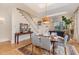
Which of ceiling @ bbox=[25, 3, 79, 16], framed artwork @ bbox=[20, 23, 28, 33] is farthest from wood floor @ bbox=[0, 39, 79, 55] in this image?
ceiling @ bbox=[25, 3, 79, 16]

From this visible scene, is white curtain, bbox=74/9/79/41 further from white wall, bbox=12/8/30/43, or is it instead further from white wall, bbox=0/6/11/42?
white wall, bbox=0/6/11/42

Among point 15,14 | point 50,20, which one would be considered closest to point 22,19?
point 15,14

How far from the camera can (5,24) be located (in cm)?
197

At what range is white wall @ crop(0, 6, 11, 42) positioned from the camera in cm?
196

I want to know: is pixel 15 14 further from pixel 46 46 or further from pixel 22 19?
pixel 46 46

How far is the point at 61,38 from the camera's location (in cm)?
199

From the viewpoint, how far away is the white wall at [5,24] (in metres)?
1.96

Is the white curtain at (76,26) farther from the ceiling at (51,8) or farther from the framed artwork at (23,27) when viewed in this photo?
the framed artwork at (23,27)

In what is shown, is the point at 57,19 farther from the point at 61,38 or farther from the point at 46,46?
the point at 46,46

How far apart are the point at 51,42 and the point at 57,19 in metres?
0.40

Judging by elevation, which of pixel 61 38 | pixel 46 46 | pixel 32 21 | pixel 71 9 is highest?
pixel 71 9

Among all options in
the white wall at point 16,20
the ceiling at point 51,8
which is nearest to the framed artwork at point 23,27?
the white wall at point 16,20

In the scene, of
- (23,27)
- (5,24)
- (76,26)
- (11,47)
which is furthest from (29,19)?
(76,26)
